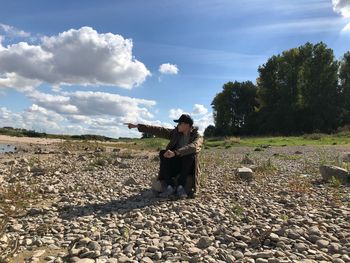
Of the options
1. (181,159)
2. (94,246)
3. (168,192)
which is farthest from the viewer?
(181,159)

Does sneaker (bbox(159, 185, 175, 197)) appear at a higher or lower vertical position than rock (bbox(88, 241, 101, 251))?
higher

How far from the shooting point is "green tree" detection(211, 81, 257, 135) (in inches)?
2953

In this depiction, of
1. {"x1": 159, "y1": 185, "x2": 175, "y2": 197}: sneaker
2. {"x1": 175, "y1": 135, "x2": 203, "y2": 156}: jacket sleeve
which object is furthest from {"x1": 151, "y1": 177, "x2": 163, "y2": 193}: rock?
{"x1": 175, "y1": 135, "x2": 203, "y2": 156}: jacket sleeve

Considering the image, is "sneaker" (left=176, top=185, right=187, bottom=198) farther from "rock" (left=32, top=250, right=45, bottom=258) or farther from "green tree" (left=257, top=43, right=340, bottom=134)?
"green tree" (left=257, top=43, right=340, bottom=134)

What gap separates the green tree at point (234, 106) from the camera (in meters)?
75.0

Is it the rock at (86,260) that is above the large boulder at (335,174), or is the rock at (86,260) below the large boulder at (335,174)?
below

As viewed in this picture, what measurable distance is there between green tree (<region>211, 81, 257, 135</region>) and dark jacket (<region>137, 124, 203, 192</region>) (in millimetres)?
63042

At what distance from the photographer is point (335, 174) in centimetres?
1211

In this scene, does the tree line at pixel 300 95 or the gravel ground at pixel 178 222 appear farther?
the tree line at pixel 300 95

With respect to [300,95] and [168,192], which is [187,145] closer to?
[168,192]

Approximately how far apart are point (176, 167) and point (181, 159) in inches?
11.0

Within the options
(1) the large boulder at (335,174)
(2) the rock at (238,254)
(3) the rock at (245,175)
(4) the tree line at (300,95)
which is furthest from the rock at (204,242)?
(4) the tree line at (300,95)

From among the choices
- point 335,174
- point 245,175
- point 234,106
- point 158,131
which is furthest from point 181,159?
point 234,106

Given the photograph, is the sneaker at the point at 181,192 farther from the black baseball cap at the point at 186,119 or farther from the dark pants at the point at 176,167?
the black baseball cap at the point at 186,119
